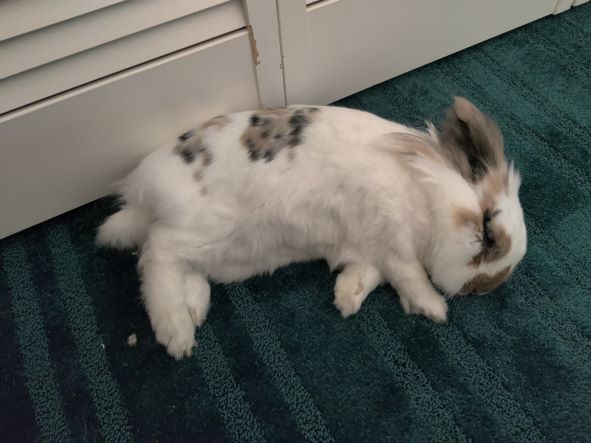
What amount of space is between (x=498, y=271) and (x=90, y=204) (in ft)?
3.33

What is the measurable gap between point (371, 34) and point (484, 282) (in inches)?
27.2

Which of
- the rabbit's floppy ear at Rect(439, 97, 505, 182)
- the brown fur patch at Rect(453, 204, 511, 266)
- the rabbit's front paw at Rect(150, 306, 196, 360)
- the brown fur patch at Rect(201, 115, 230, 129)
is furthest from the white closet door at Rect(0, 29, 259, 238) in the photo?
the brown fur patch at Rect(453, 204, 511, 266)

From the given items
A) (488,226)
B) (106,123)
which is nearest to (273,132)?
(106,123)

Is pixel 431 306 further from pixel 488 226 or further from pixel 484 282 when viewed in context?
pixel 488 226

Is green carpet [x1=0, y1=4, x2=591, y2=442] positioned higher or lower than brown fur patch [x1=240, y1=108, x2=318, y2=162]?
lower

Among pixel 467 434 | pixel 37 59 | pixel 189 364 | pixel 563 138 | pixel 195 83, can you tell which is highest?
pixel 37 59

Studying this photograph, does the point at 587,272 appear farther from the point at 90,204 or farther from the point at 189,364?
the point at 90,204

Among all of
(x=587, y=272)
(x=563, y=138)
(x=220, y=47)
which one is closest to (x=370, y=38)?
(x=220, y=47)

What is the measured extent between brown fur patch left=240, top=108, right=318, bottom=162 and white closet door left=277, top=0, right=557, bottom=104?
196 mm

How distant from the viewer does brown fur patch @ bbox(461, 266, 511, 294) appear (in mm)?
1072

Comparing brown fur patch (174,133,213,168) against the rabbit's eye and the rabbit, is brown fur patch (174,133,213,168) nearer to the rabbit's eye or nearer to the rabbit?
the rabbit

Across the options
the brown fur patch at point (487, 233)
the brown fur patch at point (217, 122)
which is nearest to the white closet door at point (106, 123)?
the brown fur patch at point (217, 122)

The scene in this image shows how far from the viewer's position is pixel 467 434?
1039 mm

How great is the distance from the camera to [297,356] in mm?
1126
